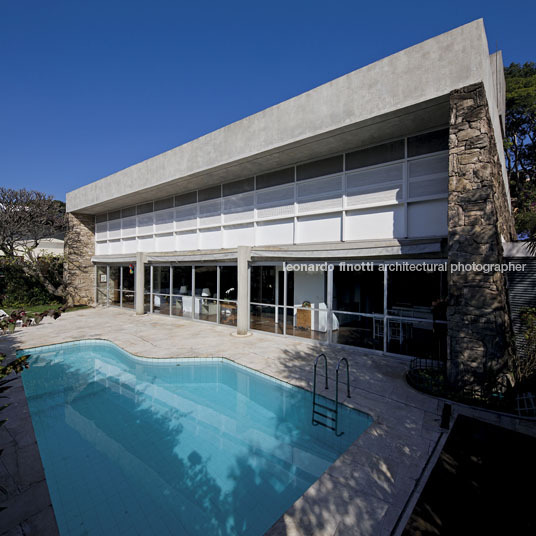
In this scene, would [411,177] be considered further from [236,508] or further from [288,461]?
[236,508]

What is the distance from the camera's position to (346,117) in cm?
821

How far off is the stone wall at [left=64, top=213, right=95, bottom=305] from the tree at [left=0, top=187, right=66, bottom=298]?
2.68ft

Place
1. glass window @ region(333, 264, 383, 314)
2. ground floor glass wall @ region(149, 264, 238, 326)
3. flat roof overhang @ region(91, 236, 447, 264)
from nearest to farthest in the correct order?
1. flat roof overhang @ region(91, 236, 447, 264)
2. glass window @ region(333, 264, 383, 314)
3. ground floor glass wall @ region(149, 264, 238, 326)

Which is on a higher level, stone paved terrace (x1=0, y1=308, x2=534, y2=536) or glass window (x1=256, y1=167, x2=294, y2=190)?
glass window (x1=256, y1=167, x2=294, y2=190)

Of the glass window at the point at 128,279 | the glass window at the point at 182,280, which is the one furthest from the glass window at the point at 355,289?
the glass window at the point at 128,279

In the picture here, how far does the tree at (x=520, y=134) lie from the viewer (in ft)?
66.3

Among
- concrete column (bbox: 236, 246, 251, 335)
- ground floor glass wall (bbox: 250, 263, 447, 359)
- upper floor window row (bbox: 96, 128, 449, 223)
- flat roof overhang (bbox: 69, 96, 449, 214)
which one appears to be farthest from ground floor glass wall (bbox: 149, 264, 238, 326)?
flat roof overhang (bbox: 69, 96, 449, 214)

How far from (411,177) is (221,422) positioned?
829cm

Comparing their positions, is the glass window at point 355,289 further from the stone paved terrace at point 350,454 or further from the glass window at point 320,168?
the glass window at point 320,168

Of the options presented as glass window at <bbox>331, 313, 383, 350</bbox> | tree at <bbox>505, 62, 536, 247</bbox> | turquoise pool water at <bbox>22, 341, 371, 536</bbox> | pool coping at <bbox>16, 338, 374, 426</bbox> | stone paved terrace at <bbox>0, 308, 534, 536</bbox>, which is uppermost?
tree at <bbox>505, 62, 536, 247</bbox>

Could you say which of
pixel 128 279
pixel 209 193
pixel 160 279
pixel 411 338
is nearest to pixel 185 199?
pixel 209 193

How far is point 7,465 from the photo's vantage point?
12.6ft

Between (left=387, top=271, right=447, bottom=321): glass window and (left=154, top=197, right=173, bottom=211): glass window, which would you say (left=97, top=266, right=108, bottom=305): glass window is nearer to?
(left=154, top=197, right=173, bottom=211): glass window

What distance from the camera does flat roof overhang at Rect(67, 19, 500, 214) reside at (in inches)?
263
